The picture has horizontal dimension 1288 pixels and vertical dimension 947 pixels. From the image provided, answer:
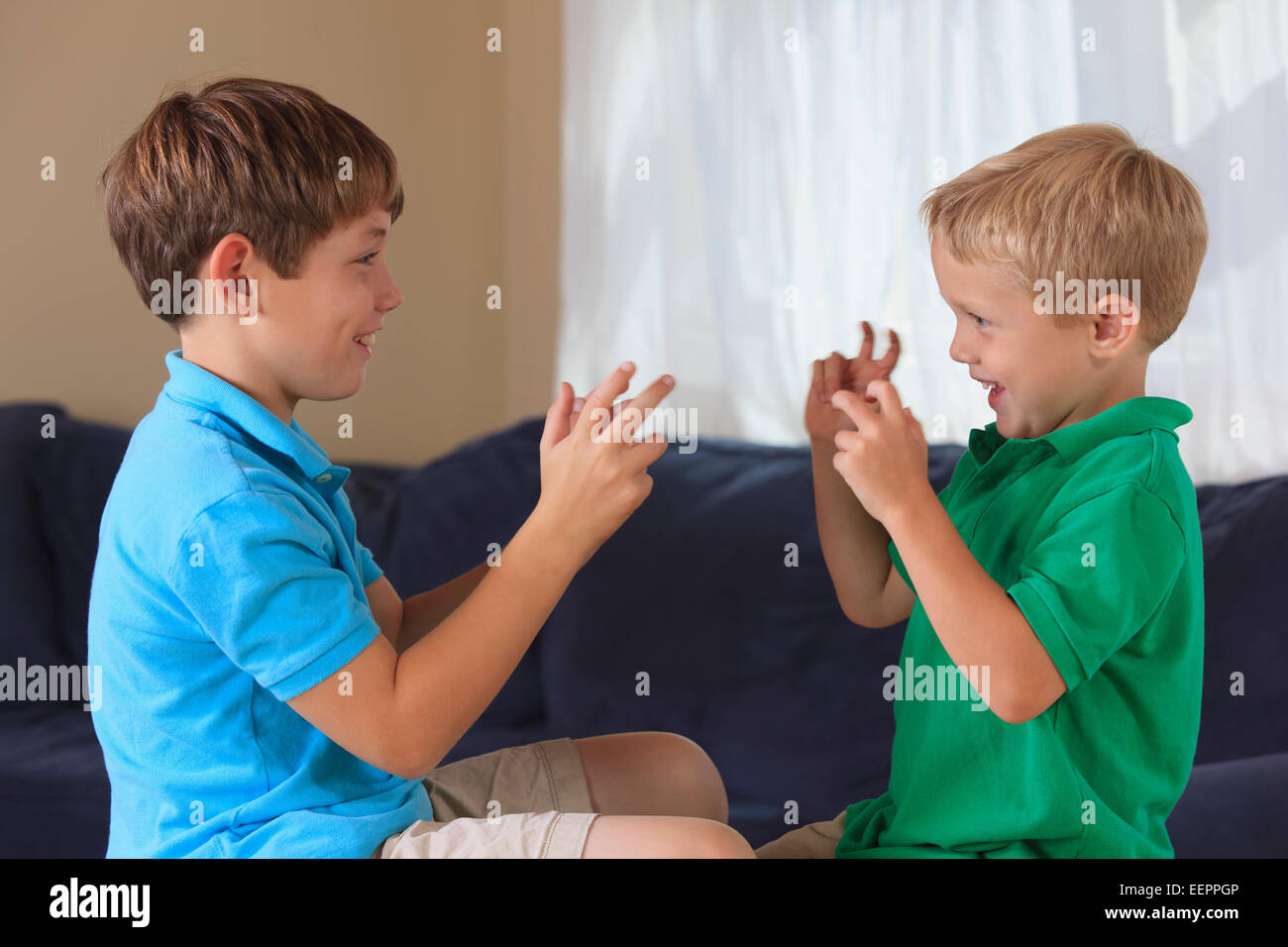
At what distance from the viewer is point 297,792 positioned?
2.82 ft

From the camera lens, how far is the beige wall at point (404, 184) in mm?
2467

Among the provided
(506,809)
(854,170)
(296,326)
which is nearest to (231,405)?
(296,326)

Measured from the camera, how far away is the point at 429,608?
114 cm

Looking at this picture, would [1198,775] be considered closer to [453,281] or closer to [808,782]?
[808,782]

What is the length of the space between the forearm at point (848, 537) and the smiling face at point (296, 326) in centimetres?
44

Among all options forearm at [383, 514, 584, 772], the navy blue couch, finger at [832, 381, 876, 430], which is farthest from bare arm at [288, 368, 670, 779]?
the navy blue couch

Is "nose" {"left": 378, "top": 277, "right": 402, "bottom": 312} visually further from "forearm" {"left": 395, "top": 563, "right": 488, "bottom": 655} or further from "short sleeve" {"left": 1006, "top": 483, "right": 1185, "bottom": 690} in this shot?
"short sleeve" {"left": 1006, "top": 483, "right": 1185, "bottom": 690}

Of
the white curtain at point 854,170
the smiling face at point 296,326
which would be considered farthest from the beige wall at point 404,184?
the smiling face at point 296,326

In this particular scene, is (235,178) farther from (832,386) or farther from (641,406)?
(832,386)

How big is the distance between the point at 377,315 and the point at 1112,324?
62cm

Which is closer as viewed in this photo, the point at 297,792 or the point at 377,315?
the point at 297,792

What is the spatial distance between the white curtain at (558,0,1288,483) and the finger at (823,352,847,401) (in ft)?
2.54

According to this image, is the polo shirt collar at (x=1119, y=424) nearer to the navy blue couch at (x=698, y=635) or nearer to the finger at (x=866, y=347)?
the finger at (x=866, y=347)
